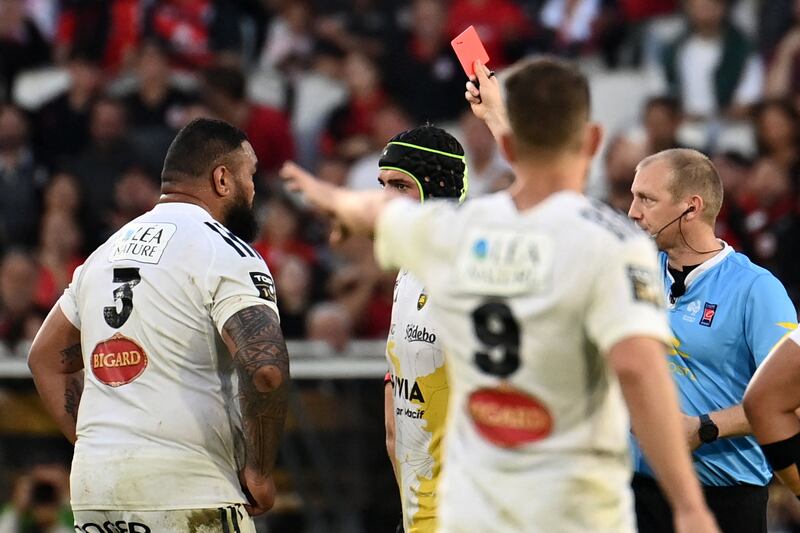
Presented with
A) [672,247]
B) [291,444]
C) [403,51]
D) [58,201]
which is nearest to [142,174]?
[58,201]

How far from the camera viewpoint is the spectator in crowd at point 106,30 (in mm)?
14555

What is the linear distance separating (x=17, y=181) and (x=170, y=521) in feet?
28.7

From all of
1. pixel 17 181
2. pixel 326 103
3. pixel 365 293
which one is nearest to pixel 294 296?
pixel 365 293


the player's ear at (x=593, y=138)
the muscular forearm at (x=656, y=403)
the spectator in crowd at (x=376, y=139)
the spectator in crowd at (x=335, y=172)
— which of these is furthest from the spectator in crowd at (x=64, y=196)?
the muscular forearm at (x=656, y=403)

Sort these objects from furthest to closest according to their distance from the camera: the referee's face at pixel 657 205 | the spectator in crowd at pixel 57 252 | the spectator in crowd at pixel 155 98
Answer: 1. the spectator in crowd at pixel 155 98
2. the spectator in crowd at pixel 57 252
3. the referee's face at pixel 657 205

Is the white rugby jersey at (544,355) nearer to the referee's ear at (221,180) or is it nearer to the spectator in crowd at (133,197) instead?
the referee's ear at (221,180)

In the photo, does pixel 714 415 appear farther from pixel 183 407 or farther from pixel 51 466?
pixel 51 466

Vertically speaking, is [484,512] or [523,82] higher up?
[523,82]

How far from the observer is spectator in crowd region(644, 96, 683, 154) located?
433 inches

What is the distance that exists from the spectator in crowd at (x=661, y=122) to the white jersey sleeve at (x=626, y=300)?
729 cm

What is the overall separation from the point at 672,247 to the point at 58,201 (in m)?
7.73

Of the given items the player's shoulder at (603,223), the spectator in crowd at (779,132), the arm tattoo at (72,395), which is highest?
the spectator in crowd at (779,132)

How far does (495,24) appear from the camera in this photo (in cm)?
1298

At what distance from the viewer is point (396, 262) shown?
4164mm
